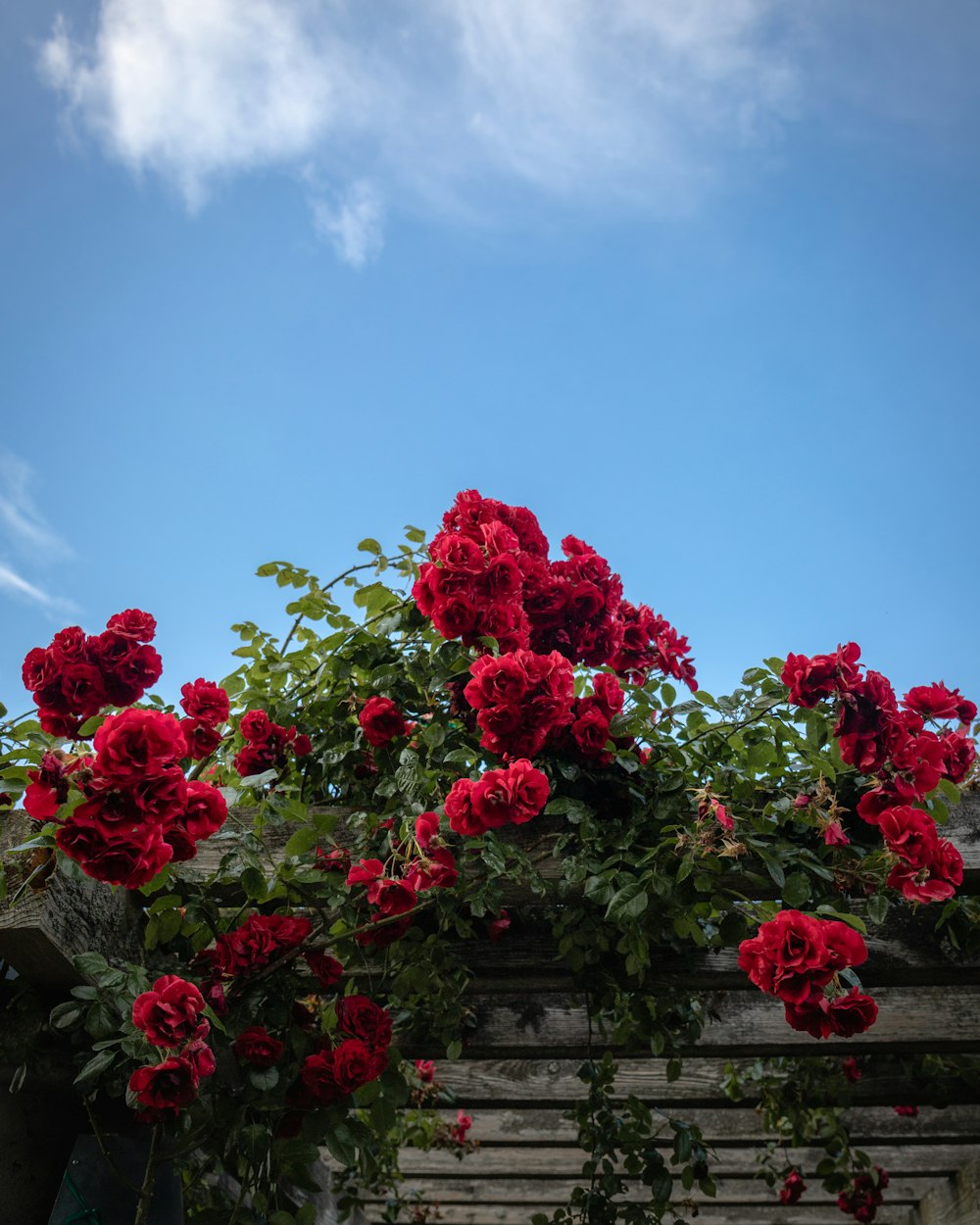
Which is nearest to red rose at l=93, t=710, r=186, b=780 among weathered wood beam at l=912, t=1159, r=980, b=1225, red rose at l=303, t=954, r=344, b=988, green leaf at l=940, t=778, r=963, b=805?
red rose at l=303, t=954, r=344, b=988

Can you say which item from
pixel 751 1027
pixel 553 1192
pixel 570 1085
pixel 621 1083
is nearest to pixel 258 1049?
pixel 751 1027

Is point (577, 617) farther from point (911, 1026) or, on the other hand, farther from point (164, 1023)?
point (911, 1026)

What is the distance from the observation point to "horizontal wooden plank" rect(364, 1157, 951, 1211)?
186 inches

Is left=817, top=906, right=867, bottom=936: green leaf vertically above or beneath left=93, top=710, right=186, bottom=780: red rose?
above

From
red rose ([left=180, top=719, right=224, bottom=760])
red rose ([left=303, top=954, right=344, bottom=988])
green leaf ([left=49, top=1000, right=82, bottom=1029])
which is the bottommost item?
green leaf ([left=49, top=1000, right=82, bottom=1029])

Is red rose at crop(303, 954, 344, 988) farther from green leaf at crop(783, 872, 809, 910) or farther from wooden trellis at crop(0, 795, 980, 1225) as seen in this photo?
green leaf at crop(783, 872, 809, 910)

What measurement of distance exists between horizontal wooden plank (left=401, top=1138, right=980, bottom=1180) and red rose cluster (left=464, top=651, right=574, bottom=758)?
3.58m

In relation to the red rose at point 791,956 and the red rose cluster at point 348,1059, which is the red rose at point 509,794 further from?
the red rose cluster at point 348,1059

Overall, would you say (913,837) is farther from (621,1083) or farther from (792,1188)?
(792,1188)

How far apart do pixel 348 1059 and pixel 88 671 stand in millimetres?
791

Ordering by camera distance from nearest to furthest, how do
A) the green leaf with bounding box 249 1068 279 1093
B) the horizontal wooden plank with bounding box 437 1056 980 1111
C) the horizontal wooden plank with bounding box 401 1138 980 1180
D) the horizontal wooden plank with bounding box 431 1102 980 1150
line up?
the green leaf with bounding box 249 1068 279 1093 → the horizontal wooden plank with bounding box 437 1056 980 1111 → the horizontal wooden plank with bounding box 431 1102 980 1150 → the horizontal wooden plank with bounding box 401 1138 980 1180

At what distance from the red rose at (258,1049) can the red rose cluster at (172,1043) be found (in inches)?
9.1

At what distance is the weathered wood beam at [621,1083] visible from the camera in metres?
3.25

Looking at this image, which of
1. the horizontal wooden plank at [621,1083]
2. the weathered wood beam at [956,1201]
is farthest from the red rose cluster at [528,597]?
the weathered wood beam at [956,1201]
